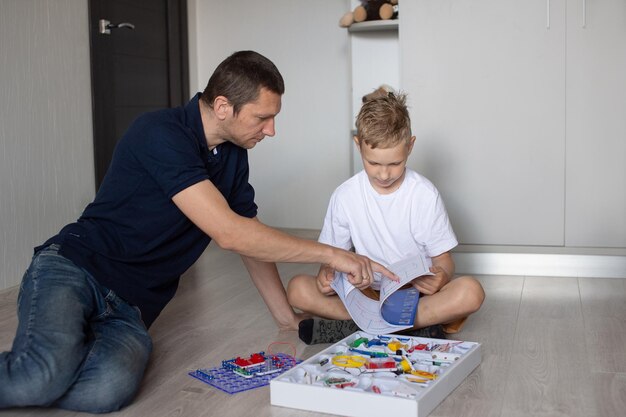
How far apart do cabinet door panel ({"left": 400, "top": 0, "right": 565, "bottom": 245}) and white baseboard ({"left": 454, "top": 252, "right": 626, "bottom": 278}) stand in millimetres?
65

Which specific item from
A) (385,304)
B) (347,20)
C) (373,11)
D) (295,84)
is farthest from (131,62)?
(385,304)

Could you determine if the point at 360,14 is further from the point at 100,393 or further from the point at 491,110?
the point at 100,393

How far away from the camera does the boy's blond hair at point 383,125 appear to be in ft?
6.92

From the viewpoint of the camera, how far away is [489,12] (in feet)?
10.2

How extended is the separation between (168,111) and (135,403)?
2.26 feet

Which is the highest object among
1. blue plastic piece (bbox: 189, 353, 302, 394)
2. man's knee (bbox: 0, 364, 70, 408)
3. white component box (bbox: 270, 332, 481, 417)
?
man's knee (bbox: 0, 364, 70, 408)

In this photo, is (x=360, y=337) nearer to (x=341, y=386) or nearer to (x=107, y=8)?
(x=341, y=386)

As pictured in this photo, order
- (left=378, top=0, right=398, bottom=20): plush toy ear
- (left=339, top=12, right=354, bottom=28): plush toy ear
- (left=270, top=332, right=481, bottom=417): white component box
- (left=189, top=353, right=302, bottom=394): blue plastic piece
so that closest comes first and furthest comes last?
(left=270, top=332, right=481, bottom=417): white component box → (left=189, top=353, right=302, bottom=394): blue plastic piece → (left=378, top=0, right=398, bottom=20): plush toy ear → (left=339, top=12, right=354, bottom=28): plush toy ear

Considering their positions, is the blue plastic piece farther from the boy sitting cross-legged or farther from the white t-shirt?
the white t-shirt

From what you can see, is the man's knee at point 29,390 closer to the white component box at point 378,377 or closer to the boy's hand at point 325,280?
the white component box at point 378,377

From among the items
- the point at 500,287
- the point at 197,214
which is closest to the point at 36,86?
the point at 197,214

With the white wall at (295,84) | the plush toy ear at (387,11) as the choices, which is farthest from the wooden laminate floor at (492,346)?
the plush toy ear at (387,11)

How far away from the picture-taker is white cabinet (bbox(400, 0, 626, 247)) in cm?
304

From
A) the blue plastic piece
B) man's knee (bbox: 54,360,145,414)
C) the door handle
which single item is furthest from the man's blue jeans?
the door handle
